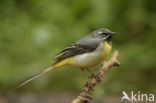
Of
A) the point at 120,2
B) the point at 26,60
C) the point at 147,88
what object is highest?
the point at 120,2

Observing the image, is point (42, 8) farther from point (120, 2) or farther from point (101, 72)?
point (101, 72)

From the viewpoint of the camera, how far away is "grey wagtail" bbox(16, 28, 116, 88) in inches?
168

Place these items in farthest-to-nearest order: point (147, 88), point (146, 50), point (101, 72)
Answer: point (146, 50) → point (147, 88) → point (101, 72)

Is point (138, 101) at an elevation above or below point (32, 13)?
below

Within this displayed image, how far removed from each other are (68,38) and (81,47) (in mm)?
2438

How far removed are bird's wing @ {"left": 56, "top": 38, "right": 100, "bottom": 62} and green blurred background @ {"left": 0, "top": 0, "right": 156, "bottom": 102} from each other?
6.31ft

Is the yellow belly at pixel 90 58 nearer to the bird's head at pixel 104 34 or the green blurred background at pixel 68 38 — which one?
the bird's head at pixel 104 34

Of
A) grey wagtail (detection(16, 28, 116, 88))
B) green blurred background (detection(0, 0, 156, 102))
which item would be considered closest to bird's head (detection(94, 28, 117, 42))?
grey wagtail (detection(16, 28, 116, 88))

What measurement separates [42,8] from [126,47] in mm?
1511

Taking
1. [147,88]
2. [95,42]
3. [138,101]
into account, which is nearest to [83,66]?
[95,42]

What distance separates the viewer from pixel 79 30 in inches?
271

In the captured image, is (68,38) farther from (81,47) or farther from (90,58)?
(90,58)

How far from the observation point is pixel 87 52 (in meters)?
4.39

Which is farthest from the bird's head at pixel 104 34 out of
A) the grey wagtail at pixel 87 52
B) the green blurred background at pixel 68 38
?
the green blurred background at pixel 68 38
